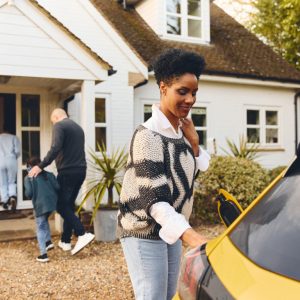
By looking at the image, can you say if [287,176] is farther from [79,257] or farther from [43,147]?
[43,147]

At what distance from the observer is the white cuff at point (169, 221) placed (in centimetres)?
198

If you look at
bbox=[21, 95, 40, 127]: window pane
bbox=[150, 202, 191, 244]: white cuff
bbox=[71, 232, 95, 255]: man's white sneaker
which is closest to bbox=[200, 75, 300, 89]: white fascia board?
bbox=[21, 95, 40, 127]: window pane

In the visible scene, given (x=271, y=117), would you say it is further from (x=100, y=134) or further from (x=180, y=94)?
(x=180, y=94)

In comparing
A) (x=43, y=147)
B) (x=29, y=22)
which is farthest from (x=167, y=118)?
(x=43, y=147)

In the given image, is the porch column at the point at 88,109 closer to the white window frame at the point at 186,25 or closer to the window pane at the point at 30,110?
the window pane at the point at 30,110

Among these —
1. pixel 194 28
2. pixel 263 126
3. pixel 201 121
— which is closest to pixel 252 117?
pixel 263 126

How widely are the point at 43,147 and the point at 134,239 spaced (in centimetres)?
739

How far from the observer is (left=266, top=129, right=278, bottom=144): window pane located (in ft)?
47.1

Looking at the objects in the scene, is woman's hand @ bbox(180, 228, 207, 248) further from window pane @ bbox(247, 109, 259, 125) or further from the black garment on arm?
window pane @ bbox(247, 109, 259, 125)

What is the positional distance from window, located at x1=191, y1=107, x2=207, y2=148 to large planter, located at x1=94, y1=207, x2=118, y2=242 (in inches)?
240

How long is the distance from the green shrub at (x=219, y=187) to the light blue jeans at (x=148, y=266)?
622 cm

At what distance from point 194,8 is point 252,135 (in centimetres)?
413

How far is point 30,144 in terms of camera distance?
942 centimetres

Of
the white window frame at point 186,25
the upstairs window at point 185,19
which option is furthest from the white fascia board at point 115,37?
the upstairs window at point 185,19
